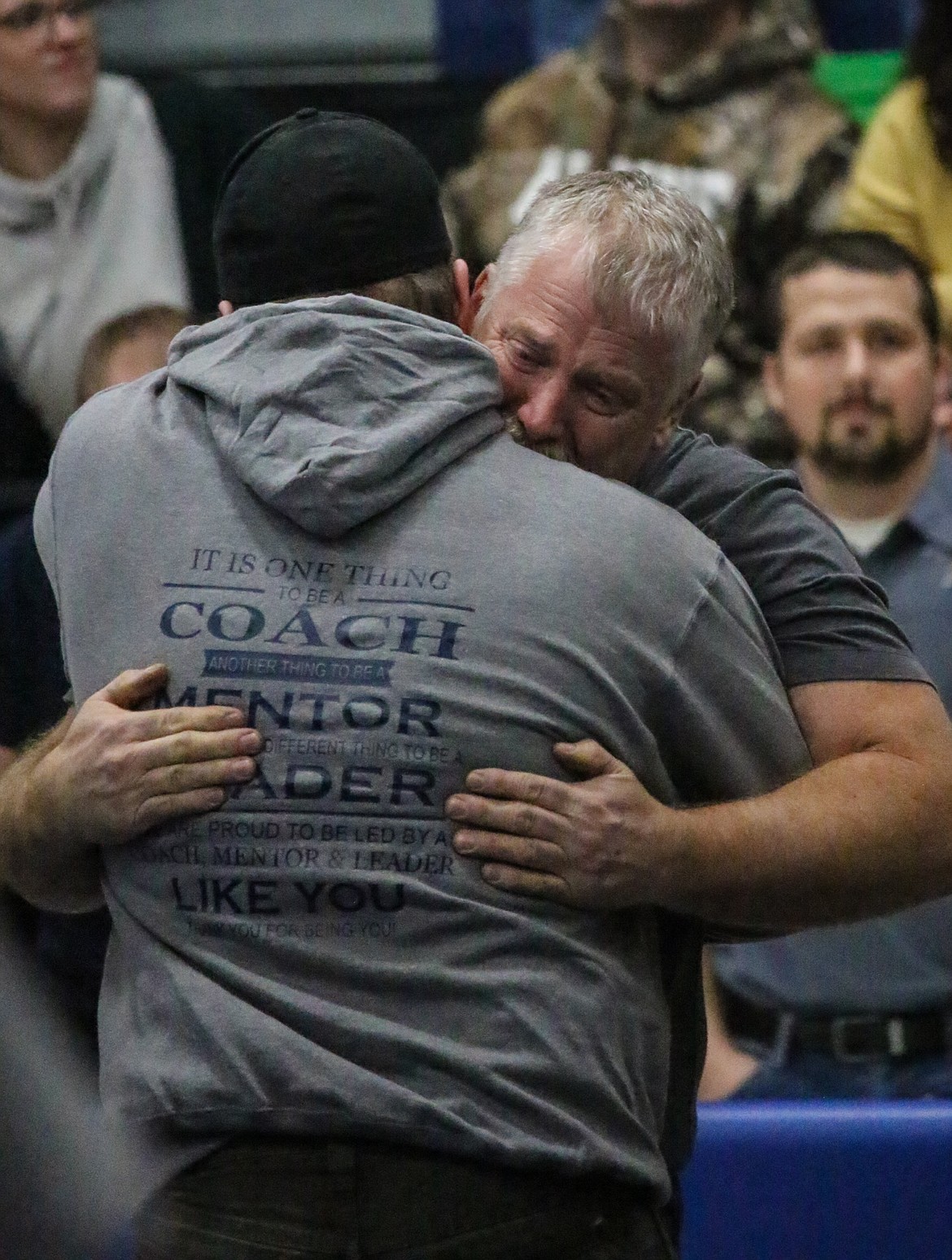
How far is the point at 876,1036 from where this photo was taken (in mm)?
3088

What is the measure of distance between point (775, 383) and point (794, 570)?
6.59ft

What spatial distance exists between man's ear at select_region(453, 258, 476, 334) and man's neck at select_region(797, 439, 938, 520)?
5.53 feet

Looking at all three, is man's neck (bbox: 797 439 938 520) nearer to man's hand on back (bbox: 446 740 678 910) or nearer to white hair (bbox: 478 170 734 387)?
white hair (bbox: 478 170 734 387)

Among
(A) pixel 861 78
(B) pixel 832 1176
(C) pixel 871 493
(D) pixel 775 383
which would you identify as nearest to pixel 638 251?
(B) pixel 832 1176

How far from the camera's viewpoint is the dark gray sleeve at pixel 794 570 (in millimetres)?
1710

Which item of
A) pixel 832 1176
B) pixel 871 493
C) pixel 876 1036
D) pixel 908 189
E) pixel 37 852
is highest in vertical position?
pixel 37 852

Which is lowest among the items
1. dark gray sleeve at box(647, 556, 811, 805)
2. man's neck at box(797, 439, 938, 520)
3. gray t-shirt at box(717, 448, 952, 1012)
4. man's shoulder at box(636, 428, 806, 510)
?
gray t-shirt at box(717, 448, 952, 1012)

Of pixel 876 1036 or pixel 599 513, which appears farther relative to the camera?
pixel 876 1036

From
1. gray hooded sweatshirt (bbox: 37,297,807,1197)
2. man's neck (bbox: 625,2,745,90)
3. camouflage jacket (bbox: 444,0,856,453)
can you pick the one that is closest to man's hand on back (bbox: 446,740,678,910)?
gray hooded sweatshirt (bbox: 37,297,807,1197)

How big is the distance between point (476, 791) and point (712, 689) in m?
0.21

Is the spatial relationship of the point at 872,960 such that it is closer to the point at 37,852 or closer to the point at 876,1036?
the point at 876,1036

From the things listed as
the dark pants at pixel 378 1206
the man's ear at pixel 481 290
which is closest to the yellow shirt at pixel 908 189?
the man's ear at pixel 481 290

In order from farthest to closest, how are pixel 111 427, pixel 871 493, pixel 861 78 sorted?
1. pixel 861 78
2. pixel 871 493
3. pixel 111 427

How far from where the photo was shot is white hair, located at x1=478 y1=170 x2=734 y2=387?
1749 millimetres
